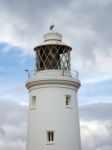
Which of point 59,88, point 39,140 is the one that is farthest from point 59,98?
point 39,140

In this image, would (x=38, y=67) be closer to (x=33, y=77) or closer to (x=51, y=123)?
(x=33, y=77)

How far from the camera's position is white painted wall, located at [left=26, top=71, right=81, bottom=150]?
3297 centimetres

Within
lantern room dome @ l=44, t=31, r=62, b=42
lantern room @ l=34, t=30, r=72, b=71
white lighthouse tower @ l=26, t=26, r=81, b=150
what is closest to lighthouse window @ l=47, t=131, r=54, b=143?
white lighthouse tower @ l=26, t=26, r=81, b=150

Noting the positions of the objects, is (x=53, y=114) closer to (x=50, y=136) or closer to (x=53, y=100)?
(x=53, y=100)

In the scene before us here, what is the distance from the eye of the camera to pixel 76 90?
114 feet

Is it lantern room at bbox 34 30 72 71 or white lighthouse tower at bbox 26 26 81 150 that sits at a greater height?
lantern room at bbox 34 30 72 71

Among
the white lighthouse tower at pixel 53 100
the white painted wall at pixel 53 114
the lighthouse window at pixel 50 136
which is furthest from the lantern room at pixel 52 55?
the lighthouse window at pixel 50 136

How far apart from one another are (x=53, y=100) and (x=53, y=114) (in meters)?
0.93

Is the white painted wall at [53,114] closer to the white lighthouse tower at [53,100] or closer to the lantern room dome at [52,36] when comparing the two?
the white lighthouse tower at [53,100]

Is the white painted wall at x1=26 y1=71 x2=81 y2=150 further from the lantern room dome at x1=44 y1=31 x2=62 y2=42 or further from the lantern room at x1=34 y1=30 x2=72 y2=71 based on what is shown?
the lantern room dome at x1=44 y1=31 x2=62 y2=42

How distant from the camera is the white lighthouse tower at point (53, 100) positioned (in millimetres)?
33000

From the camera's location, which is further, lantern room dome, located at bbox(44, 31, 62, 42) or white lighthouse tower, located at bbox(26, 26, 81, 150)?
lantern room dome, located at bbox(44, 31, 62, 42)

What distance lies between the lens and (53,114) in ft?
109

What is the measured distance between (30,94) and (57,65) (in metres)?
2.71
